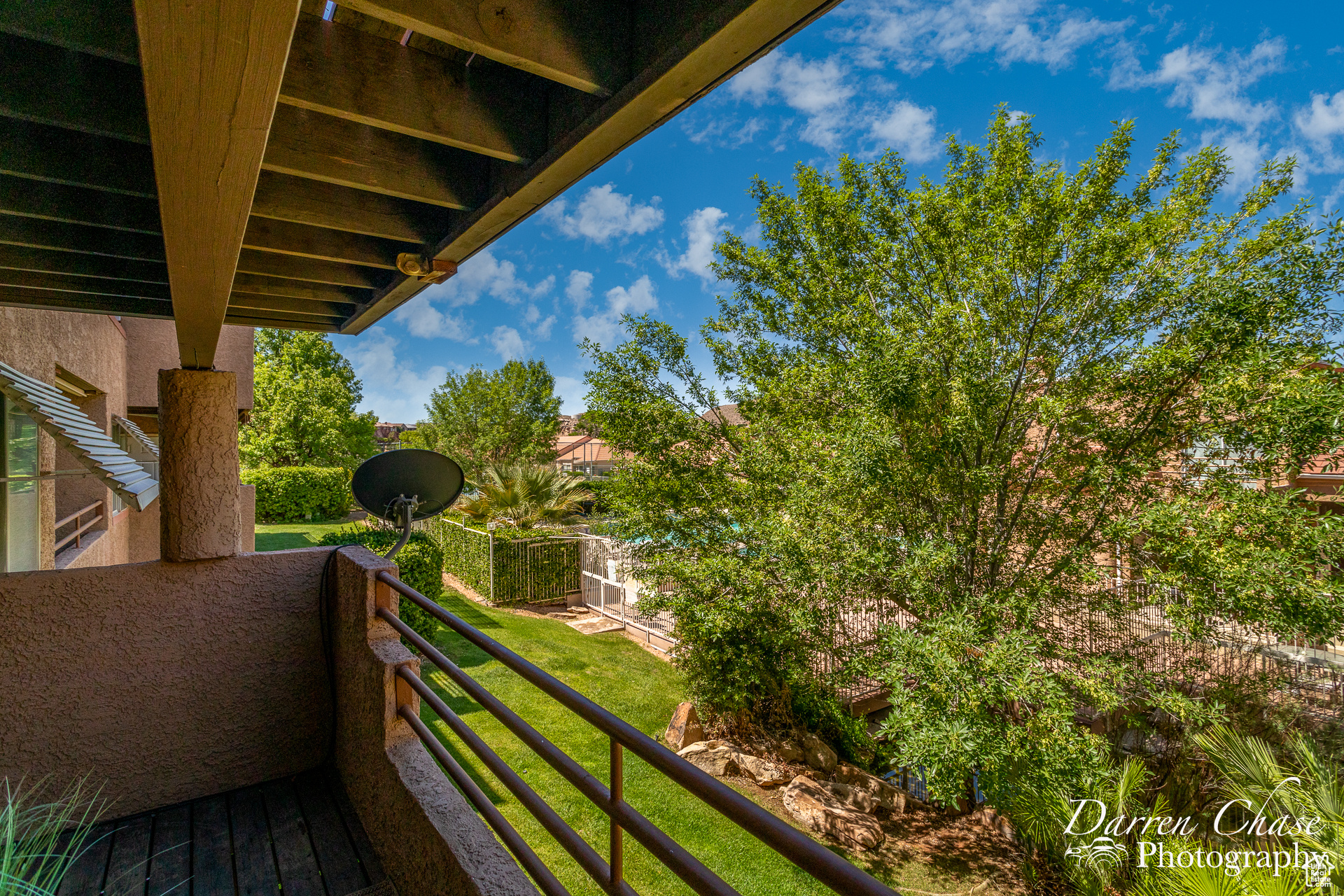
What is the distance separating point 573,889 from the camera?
14.6 feet

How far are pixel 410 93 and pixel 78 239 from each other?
190 centimetres

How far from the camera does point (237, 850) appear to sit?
2.51 m

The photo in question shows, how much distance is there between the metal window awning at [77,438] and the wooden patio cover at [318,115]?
0.75 m

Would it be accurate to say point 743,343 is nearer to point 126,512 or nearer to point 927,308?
point 927,308

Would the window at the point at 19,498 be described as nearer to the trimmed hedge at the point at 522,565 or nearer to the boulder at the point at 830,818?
the boulder at the point at 830,818

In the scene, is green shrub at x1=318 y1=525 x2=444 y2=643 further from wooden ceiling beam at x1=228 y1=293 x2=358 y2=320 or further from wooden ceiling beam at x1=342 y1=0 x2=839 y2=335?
wooden ceiling beam at x1=342 y1=0 x2=839 y2=335

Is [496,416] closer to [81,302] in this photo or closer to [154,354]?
[154,354]

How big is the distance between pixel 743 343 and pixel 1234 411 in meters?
6.39

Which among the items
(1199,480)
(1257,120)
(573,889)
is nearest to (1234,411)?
(1199,480)

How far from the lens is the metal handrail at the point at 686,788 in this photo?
75 centimetres

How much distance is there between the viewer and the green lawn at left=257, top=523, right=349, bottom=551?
1616cm

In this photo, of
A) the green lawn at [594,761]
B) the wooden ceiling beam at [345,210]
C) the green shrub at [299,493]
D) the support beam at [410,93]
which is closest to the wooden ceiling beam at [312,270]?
the wooden ceiling beam at [345,210]

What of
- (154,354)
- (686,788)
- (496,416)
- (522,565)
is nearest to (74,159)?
(686,788)

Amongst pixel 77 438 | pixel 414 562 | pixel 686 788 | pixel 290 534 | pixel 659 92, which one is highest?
pixel 659 92
